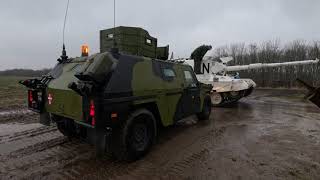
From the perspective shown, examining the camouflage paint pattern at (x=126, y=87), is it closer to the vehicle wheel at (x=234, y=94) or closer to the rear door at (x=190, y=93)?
the rear door at (x=190, y=93)

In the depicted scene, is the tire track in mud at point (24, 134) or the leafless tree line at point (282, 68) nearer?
the tire track in mud at point (24, 134)

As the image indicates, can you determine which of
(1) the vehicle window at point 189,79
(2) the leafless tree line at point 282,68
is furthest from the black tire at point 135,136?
(2) the leafless tree line at point 282,68

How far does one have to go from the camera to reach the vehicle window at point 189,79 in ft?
18.7

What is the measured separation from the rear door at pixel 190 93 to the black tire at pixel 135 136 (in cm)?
148

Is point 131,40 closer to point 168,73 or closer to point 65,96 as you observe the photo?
point 168,73

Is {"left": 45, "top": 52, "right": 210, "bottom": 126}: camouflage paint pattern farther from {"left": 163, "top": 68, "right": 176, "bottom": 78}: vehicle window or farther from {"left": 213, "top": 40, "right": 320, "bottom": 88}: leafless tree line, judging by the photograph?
{"left": 213, "top": 40, "right": 320, "bottom": 88}: leafless tree line

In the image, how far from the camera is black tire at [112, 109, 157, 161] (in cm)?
359

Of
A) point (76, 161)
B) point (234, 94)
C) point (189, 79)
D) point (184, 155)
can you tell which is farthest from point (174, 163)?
point (234, 94)

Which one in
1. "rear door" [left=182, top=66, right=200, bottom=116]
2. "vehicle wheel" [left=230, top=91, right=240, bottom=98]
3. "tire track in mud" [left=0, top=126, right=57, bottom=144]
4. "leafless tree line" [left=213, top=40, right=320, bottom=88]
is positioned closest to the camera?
"tire track in mud" [left=0, top=126, right=57, bottom=144]

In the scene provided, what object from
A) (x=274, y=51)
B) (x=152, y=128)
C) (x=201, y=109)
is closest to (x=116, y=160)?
(x=152, y=128)

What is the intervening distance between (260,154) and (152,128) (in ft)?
6.63

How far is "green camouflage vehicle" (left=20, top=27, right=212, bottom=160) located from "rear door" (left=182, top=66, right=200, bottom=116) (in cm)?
8

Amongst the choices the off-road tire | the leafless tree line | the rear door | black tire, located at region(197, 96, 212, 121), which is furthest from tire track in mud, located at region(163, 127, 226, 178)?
the leafless tree line

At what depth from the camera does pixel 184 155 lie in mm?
4180
